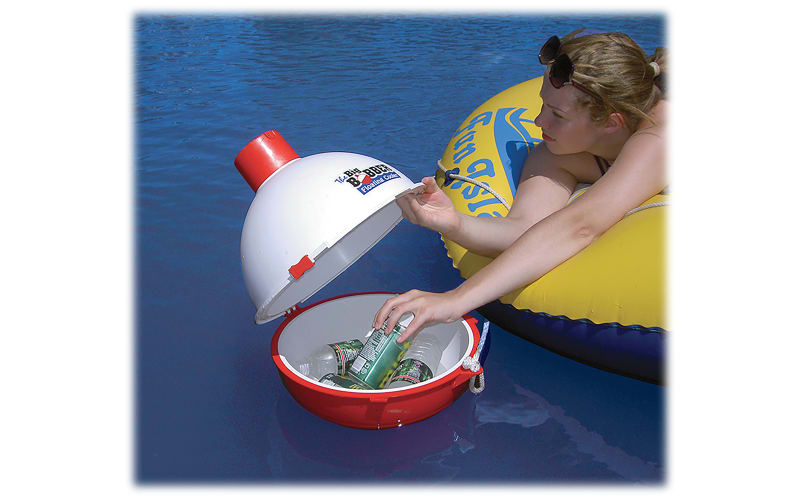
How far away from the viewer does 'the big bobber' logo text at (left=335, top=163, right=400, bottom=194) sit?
177 cm

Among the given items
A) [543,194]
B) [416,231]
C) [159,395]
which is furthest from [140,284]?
[543,194]

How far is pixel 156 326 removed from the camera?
248 centimetres

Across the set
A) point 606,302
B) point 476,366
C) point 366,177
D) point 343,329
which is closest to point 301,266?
point 366,177

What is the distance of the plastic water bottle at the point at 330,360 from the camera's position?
7.04 ft

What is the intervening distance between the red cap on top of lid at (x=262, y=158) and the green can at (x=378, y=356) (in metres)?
0.55

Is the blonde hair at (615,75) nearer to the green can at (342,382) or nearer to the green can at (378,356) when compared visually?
the green can at (378,356)

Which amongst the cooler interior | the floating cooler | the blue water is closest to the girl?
the floating cooler

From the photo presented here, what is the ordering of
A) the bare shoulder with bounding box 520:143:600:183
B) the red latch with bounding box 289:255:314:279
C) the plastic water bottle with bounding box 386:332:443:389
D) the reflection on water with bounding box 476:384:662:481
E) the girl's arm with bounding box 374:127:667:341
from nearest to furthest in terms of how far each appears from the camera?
the red latch with bounding box 289:255:314:279
the reflection on water with bounding box 476:384:662:481
the girl's arm with bounding box 374:127:667:341
the plastic water bottle with bounding box 386:332:443:389
the bare shoulder with bounding box 520:143:600:183

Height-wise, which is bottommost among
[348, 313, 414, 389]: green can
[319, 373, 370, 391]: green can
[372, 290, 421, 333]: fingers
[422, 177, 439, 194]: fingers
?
[319, 373, 370, 391]: green can

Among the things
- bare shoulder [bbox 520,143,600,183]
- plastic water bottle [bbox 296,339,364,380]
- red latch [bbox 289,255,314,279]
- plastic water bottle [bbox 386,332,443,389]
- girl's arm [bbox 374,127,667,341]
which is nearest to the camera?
red latch [bbox 289,255,314,279]

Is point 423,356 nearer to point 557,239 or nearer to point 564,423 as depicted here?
point 564,423

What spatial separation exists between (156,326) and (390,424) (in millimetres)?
1054

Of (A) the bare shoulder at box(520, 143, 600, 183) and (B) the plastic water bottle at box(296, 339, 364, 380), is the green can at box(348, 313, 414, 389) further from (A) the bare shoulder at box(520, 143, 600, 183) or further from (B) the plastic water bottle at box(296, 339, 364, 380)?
(A) the bare shoulder at box(520, 143, 600, 183)

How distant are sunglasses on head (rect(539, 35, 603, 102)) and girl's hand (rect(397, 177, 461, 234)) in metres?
0.47
